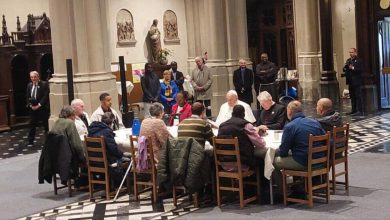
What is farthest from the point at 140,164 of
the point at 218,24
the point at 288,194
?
the point at 218,24

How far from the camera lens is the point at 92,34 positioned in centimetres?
1220

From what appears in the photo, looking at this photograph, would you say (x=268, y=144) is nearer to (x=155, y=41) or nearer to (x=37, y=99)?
(x=37, y=99)

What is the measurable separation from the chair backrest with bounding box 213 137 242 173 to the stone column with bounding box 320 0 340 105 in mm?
10723

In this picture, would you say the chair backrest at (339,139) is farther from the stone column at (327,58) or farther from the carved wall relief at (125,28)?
the carved wall relief at (125,28)

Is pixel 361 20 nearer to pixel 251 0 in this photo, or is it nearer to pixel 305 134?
pixel 251 0

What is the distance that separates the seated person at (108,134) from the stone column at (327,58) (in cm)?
1047

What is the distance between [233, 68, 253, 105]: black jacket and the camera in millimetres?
13375

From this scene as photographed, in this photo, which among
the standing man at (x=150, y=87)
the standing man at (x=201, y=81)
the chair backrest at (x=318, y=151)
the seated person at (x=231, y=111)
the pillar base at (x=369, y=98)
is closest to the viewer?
the chair backrest at (x=318, y=151)

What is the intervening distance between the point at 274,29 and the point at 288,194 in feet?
47.1

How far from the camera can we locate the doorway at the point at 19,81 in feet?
57.2

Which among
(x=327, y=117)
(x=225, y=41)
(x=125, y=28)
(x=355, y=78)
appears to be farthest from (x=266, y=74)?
(x=327, y=117)

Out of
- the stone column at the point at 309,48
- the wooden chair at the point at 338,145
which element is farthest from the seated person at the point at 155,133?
the stone column at the point at 309,48

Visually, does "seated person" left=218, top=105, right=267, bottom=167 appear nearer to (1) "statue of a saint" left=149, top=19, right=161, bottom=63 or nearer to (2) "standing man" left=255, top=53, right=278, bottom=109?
(2) "standing man" left=255, top=53, right=278, bottom=109

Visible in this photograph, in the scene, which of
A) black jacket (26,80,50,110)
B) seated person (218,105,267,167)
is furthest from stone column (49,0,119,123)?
seated person (218,105,267,167)
